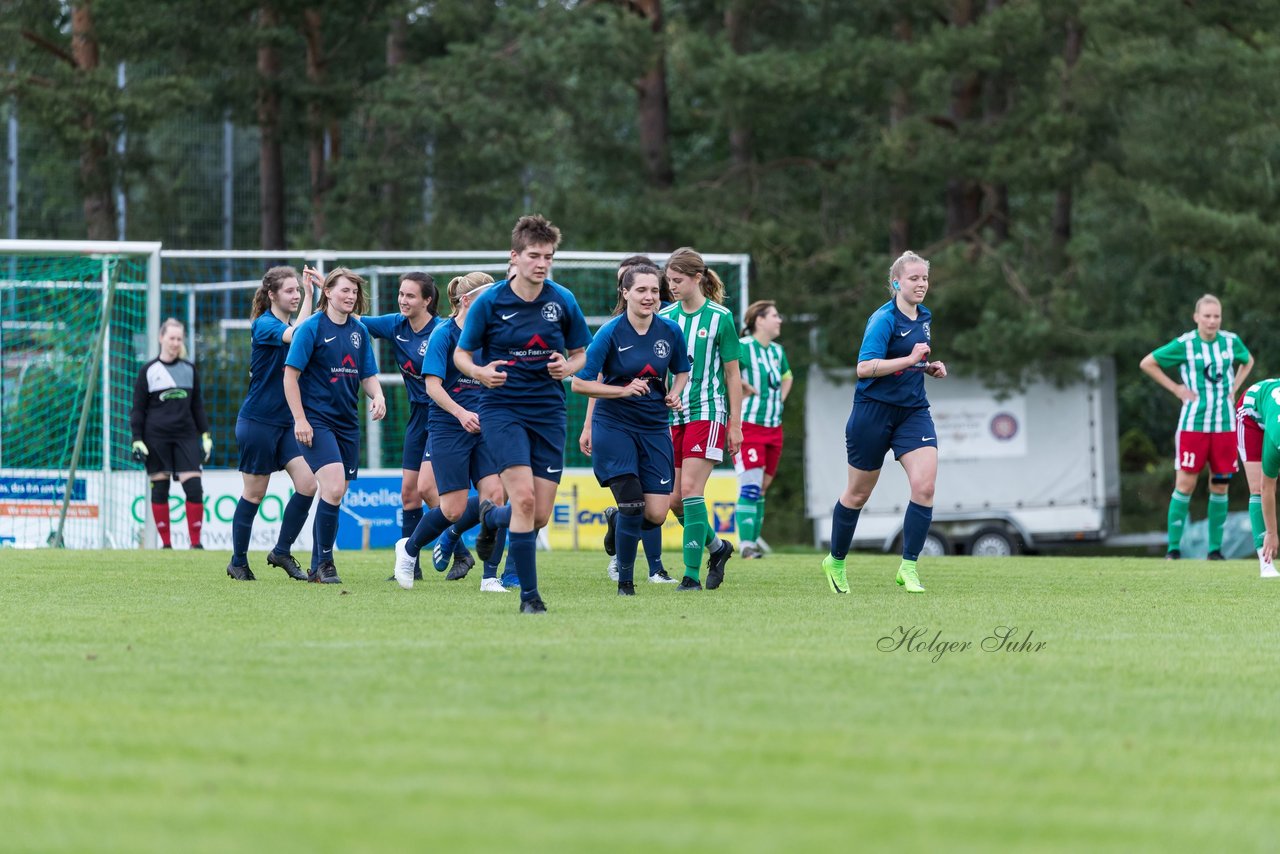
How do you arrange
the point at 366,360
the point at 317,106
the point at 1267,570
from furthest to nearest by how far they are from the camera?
the point at 317,106, the point at 1267,570, the point at 366,360

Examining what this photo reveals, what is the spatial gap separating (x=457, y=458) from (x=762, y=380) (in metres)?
4.54

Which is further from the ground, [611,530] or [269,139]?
[269,139]

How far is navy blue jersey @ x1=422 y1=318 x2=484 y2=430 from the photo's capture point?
9.94 meters

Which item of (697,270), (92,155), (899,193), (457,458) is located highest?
(92,155)

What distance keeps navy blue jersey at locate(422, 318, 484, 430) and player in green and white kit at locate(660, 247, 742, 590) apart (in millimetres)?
1277

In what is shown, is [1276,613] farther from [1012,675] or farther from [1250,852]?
[1250,852]

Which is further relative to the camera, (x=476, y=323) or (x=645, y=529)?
(x=645, y=529)

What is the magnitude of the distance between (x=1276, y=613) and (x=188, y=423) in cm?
969

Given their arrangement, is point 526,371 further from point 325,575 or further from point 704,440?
point 325,575

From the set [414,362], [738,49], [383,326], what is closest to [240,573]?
[414,362]

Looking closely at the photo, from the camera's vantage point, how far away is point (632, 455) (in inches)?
391

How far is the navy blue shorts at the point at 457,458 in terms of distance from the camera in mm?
10852

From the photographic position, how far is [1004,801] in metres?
4.41

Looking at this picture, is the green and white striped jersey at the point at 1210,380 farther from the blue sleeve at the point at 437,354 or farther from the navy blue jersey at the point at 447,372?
the blue sleeve at the point at 437,354
